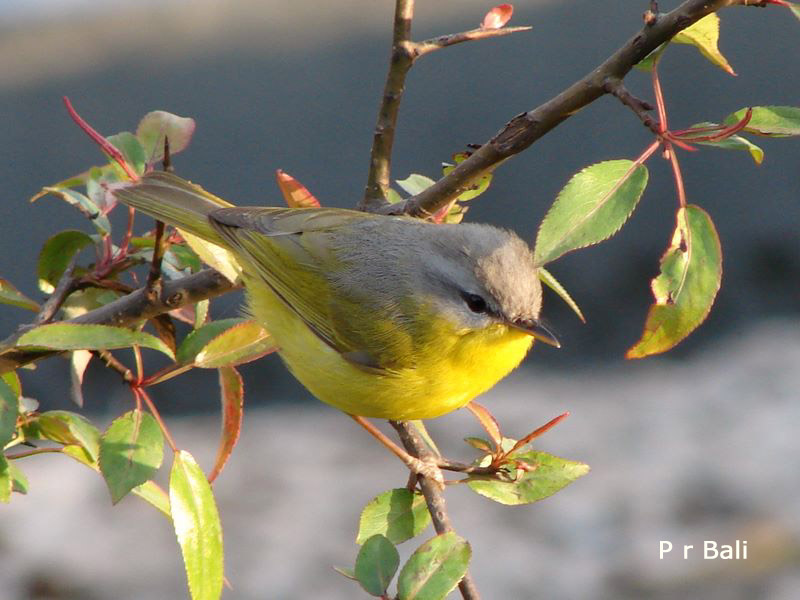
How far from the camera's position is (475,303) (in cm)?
262

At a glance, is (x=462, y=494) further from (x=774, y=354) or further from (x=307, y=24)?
(x=307, y=24)

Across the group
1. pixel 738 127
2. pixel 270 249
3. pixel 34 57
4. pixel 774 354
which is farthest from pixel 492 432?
pixel 34 57

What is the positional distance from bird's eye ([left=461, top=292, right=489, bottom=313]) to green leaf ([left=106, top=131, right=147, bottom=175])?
0.88 meters

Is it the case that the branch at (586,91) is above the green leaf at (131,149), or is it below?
above

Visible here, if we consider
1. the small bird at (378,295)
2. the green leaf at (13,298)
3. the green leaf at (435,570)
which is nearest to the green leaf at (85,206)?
the small bird at (378,295)

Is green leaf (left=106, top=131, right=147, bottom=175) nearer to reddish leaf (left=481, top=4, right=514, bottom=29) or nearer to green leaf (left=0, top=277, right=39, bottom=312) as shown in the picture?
green leaf (left=0, top=277, right=39, bottom=312)

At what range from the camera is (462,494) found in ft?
18.6

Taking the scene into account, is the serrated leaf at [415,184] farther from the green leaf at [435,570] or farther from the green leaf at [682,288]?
the green leaf at [435,570]

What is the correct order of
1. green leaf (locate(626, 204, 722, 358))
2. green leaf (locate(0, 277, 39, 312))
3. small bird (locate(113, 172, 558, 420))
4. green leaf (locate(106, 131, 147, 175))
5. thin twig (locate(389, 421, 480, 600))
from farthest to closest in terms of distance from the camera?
small bird (locate(113, 172, 558, 420)), green leaf (locate(106, 131, 147, 175)), green leaf (locate(0, 277, 39, 312)), thin twig (locate(389, 421, 480, 600)), green leaf (locate(626, 204, 722, 358))

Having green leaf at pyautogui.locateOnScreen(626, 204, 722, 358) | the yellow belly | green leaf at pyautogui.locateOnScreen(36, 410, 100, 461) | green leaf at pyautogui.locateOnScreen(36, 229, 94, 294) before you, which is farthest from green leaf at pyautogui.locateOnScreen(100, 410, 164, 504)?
green leaf at pyautogui.locateOnScreen(626, 204, 722, 358)

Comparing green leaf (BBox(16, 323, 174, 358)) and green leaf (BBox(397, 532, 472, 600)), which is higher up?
green leaf (BBox(16, 323, 174, 358))

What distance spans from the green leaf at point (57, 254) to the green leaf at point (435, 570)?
45.0 inches

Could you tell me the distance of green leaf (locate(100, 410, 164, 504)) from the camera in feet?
5.83

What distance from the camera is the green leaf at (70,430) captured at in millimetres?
2078
